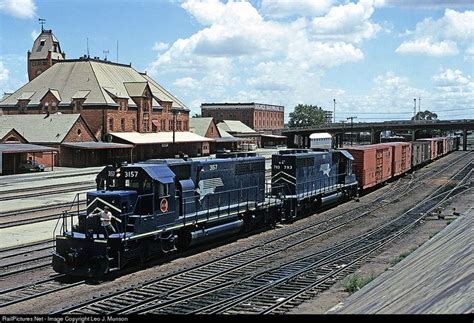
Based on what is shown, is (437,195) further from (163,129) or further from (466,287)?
(163,129)

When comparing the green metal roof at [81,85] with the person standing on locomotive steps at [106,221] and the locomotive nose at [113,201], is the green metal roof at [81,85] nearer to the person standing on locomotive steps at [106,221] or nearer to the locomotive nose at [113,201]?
the locomotive nose at [113,201]

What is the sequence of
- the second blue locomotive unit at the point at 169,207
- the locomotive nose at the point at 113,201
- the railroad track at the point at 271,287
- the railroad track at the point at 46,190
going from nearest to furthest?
the railroad track at the point at 271,287 → the second blue locomotive unit at the point at 169,207 → the locomotive nose at the point at 113,201 → the railroad track at the point at 46,190

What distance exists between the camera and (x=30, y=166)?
54688 millimetres

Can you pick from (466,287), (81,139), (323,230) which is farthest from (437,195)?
(81,139)

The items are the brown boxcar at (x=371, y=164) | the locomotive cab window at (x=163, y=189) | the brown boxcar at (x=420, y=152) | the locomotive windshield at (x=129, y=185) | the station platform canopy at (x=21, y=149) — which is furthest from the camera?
the brown boxcar at (x=420, y=152)

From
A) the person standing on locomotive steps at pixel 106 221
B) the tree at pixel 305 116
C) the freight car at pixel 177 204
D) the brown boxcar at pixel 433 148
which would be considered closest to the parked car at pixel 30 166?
the freight car at pixel 177 204

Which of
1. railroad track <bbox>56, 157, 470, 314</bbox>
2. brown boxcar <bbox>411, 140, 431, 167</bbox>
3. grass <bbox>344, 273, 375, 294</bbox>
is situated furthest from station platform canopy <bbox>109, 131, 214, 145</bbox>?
grass <bbox>344, 273, 375, 294</bbox>

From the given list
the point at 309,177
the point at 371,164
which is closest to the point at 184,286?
the point at 309,177

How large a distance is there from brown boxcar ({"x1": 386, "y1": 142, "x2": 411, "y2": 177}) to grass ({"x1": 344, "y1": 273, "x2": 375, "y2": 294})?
102 feet

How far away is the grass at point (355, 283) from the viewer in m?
14.8

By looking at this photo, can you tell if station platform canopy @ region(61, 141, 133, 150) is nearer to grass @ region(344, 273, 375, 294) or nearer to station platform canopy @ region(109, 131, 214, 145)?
station platform canopy @ region(109, 131, 214, 145)

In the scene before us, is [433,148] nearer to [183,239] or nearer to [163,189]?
[183,239]

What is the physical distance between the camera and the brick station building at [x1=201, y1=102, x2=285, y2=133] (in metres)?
127

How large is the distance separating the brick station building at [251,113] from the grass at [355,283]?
106086 mm
